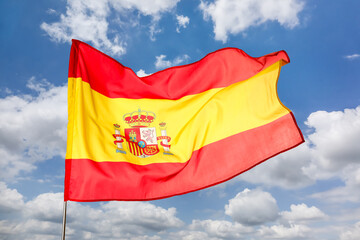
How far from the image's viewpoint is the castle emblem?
12180mm

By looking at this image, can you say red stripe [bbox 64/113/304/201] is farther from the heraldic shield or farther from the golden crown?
the golden crown

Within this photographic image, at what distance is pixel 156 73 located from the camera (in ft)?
45.2

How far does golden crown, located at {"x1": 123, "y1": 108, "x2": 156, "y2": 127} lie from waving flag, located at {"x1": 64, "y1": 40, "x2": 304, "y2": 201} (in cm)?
4

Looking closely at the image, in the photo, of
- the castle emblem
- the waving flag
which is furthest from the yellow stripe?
the castle emblem

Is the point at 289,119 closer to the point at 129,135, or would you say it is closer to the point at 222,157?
the point at 222,157

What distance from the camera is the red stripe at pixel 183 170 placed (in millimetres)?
10555

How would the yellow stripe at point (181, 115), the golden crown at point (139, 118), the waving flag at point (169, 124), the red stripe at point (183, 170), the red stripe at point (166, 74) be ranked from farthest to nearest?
the golden crown at point (139, 118), the red stripe at point (166, 74), the yellow stripe at point (181, 115), the waving flag at point (169, 124), the red stripe at point (183, 170)

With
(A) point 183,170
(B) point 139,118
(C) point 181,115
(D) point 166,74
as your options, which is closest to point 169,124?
(C) point 181,115

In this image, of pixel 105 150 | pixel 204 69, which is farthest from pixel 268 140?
pixel 105 150

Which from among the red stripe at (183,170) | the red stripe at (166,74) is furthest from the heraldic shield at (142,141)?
Result: the red stripe at (166,74)

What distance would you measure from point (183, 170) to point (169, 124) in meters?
1.94

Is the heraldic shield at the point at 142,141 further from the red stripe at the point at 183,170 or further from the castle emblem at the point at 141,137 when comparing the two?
the red stripe at the point at 183,170

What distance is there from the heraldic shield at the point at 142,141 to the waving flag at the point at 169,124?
0.04m

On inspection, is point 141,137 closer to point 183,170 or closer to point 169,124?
point 169,124
